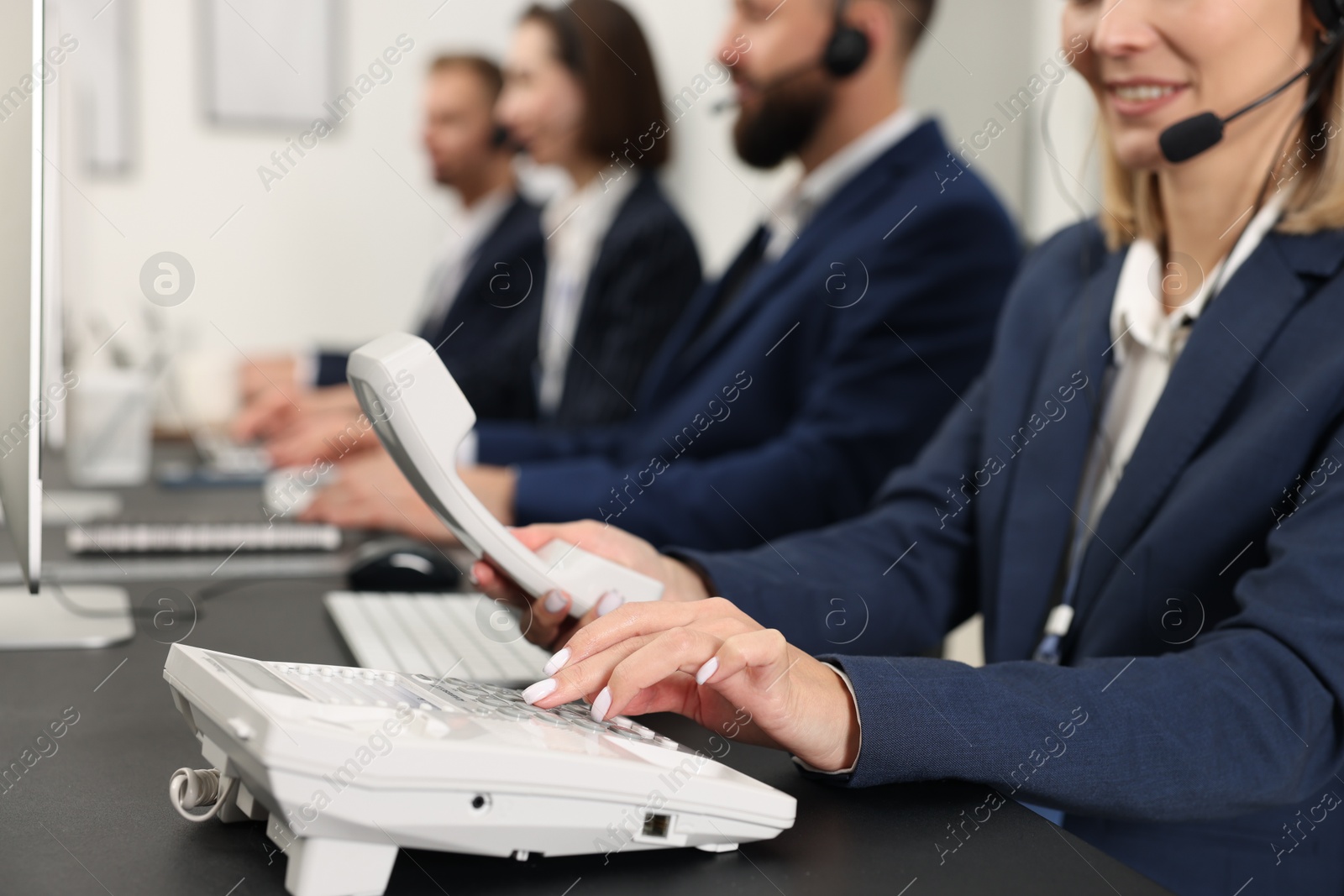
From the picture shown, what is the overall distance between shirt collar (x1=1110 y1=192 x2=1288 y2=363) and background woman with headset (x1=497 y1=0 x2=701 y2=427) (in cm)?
125

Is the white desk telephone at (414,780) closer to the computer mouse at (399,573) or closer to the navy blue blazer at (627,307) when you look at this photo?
the computer mouse at (399,573)

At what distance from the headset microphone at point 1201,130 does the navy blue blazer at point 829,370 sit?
0.57 metres

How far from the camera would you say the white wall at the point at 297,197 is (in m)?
2.92

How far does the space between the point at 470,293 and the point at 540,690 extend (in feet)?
8.01

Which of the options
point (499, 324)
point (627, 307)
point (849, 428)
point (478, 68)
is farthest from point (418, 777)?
point (478, 68)

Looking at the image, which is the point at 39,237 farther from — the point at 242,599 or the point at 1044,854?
the point at 1044,854

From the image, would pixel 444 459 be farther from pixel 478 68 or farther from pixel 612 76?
pixel 478 68

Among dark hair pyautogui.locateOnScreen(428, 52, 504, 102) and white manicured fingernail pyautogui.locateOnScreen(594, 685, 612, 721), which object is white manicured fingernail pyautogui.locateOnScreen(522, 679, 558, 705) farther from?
dark hair pyautogui.locateOnScreen(428, 52, 504, 102)

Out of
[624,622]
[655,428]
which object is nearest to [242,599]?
[624,622]

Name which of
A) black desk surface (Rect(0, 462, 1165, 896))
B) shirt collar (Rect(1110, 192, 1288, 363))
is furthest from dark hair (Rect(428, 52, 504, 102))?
black desk surface (Rect(0, 462, 1165, 896))

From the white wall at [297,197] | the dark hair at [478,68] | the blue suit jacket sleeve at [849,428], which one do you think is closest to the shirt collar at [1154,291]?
the blue suit jacket sleeve at [849,428]

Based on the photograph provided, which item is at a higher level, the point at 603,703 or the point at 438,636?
the point at 603,703

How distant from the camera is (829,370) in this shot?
149cm

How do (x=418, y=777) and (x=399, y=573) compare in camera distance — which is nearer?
(x=418, y=777)
